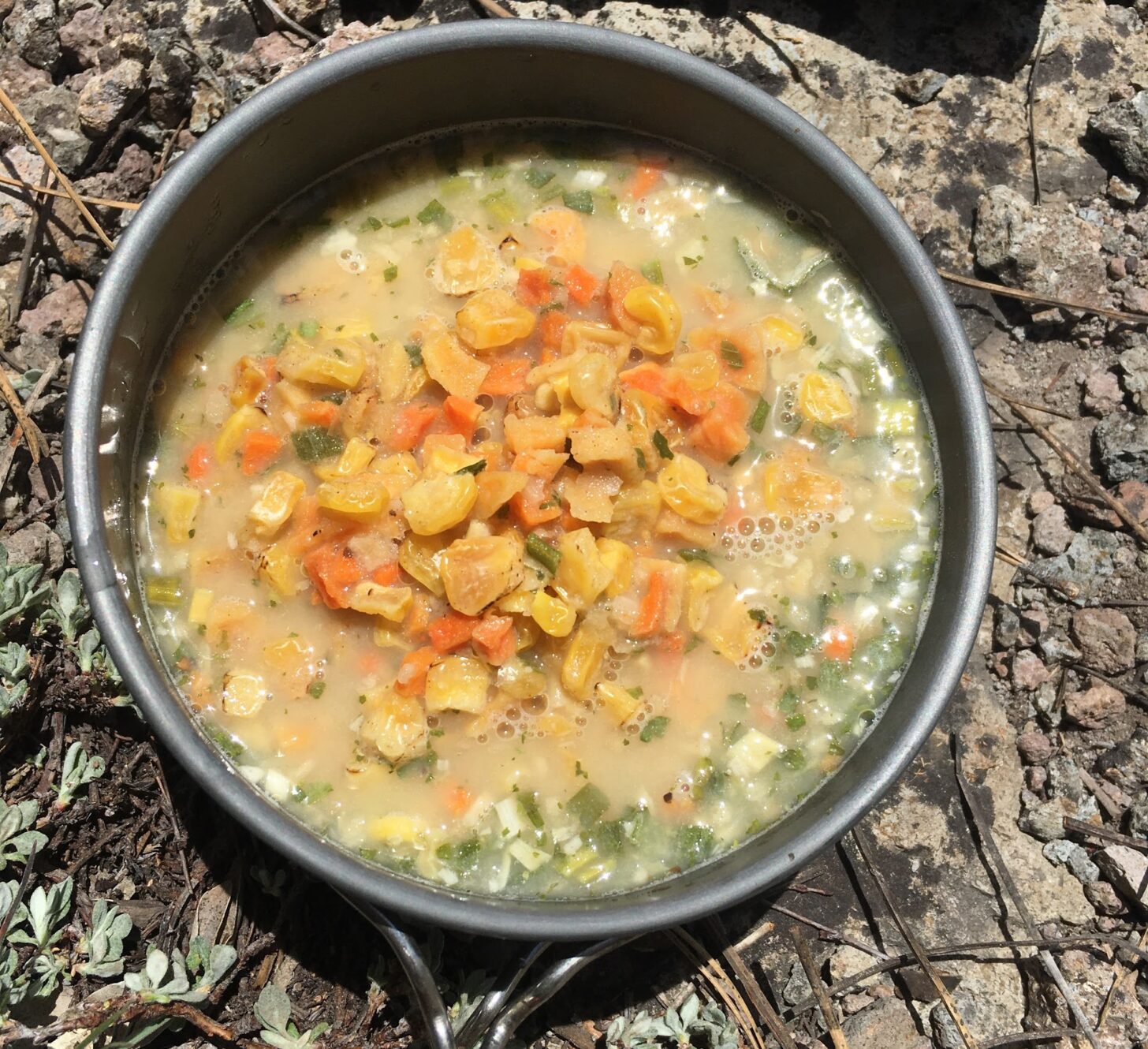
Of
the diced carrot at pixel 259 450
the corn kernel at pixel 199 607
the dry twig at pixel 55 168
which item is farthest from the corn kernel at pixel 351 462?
the dry twig at pixel 55 168

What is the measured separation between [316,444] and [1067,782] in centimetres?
210

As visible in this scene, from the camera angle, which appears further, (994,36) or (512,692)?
(994,36)

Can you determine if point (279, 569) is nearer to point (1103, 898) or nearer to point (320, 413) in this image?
point (320, 413)

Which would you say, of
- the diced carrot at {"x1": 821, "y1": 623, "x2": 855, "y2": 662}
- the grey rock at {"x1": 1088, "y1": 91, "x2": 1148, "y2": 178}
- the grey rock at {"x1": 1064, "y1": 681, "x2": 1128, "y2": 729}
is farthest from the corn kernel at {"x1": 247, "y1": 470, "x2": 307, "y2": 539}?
the grey rock at {"x1": 1088, "y1": 91, "x2": 1148, "y2": 178}

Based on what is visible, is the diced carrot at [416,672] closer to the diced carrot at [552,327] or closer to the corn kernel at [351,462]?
the corn kernel at [351,462]

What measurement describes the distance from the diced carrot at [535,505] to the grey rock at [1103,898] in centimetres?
173

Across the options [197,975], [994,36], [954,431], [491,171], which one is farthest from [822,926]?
[994,36]

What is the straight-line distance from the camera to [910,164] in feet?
9.91

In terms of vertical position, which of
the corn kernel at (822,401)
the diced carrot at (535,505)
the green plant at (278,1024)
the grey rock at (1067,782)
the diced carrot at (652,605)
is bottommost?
the green plant at (278,1024)

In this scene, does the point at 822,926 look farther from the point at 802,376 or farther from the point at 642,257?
the point at 642,257

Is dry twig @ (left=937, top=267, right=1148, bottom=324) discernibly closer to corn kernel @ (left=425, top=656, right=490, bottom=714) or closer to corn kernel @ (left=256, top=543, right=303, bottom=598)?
corn kernel @ (left=425, top=656, right=490, bottom=714)

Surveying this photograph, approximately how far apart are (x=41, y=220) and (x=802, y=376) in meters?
2.13

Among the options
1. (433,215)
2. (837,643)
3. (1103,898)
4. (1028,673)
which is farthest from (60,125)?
(1103,898)

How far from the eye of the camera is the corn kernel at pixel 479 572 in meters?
2.18
